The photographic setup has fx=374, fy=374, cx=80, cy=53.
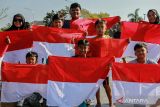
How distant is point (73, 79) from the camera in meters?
8.13

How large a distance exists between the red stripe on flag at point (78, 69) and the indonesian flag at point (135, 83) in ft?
1.02

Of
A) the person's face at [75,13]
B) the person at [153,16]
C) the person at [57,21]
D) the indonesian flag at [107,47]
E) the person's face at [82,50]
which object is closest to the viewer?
the person's face at [82,50]

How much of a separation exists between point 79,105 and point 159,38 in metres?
3.64

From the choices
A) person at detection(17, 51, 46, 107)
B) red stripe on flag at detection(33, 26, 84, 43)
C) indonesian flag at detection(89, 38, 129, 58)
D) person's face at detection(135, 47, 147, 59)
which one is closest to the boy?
indonesian flag at detection(89, 38, 129, 58)

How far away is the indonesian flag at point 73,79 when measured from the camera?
315 inches

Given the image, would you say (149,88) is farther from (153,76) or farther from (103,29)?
(103,29)

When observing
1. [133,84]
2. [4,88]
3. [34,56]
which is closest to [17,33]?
[34,56]

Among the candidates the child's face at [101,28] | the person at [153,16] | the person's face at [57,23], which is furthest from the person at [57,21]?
the person at [153,16]

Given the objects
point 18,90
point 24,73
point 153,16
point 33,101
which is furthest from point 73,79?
point 153,16

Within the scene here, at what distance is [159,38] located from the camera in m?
10.5

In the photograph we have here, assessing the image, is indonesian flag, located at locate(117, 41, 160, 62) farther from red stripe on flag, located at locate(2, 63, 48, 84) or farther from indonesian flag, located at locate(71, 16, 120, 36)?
red stripe on flag, located at locate(2, 63, 48, 84)

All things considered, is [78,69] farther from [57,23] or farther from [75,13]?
[75,13]

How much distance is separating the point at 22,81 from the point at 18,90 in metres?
0.22

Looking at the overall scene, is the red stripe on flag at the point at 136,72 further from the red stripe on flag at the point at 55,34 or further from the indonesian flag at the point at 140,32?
the indonesian flag at the point at 140,32
